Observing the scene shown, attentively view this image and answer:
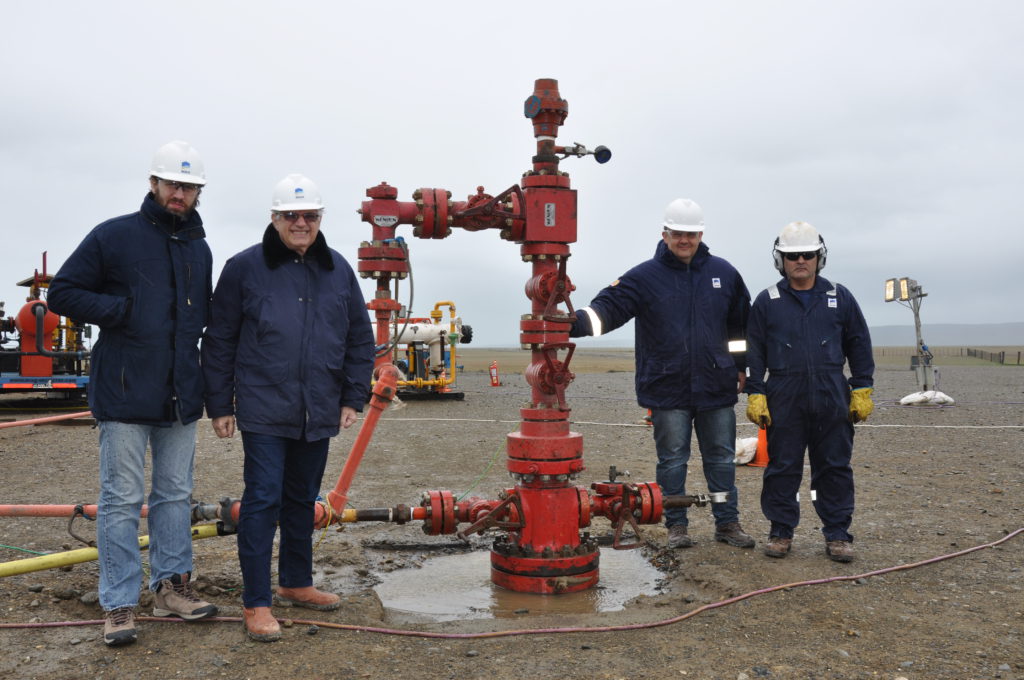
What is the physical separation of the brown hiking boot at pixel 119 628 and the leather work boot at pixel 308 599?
2.38 ft

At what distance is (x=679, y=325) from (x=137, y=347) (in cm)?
303

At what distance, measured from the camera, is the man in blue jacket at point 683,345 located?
5.39 meters

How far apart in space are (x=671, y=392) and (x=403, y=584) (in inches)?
75.6

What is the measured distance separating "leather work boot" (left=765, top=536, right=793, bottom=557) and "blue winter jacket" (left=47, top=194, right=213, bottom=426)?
334 cm

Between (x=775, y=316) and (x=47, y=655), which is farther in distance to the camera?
(x=775, y=316)

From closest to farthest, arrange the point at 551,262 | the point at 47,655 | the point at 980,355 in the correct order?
1. the point at 47,655
2. the point at 551,262
3. the point at 980,355

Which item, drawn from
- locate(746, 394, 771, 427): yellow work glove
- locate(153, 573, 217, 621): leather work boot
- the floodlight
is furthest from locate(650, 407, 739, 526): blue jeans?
the floodlight

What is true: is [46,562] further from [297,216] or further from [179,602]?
[297,216]

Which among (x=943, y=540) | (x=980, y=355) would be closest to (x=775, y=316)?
(x=943, y=540)

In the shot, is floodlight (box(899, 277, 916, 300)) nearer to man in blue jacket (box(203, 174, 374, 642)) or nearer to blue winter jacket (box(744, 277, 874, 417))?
blue winter jacket (box(744, 277, 874, 417))

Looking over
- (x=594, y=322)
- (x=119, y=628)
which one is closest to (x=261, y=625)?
(x=119, y=628)

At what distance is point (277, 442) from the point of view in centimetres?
400

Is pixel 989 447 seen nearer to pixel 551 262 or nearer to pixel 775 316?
pixel 775 316

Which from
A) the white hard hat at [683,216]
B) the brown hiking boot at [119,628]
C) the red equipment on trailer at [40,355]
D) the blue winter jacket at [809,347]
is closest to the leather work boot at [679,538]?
the blue winter jacket at [809,347]
